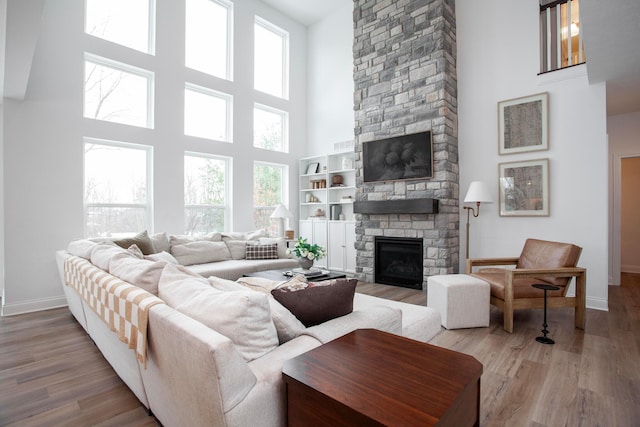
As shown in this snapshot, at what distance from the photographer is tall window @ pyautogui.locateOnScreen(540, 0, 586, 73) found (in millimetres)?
3996

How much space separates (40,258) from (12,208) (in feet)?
2.12

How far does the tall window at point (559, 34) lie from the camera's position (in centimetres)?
400

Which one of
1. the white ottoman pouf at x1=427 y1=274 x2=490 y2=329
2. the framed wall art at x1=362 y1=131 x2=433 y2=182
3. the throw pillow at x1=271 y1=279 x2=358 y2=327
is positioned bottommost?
the white ottoman pouf at x1=427 y1=274 x2=490 y2=329

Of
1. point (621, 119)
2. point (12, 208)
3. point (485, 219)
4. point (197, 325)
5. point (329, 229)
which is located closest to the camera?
point (197, 325)

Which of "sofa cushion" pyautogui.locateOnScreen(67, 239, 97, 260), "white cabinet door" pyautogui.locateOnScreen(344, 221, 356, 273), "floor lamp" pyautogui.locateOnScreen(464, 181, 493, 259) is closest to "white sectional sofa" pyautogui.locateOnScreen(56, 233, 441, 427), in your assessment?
"sofa cushion" pyautogui.locateOnScreen(67, 239, 97, 260)

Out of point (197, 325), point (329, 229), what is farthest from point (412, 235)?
point (197, 325)

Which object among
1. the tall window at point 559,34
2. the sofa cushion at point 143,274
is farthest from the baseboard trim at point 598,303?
the sofa cushion at point 143,274

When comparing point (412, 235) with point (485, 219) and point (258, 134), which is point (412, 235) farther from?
point (258, 134)

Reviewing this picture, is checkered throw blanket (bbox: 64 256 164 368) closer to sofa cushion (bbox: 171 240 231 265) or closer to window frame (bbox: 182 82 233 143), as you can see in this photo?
sofa cushion (bbox: 171 240 231 265)

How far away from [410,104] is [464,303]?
3.04 meters

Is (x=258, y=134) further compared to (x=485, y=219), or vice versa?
(x=258, y=134)

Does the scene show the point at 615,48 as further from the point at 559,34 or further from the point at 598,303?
the point at 598,303

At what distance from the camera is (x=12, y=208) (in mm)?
3664

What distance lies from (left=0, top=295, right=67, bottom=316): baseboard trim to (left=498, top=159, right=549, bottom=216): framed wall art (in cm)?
581
